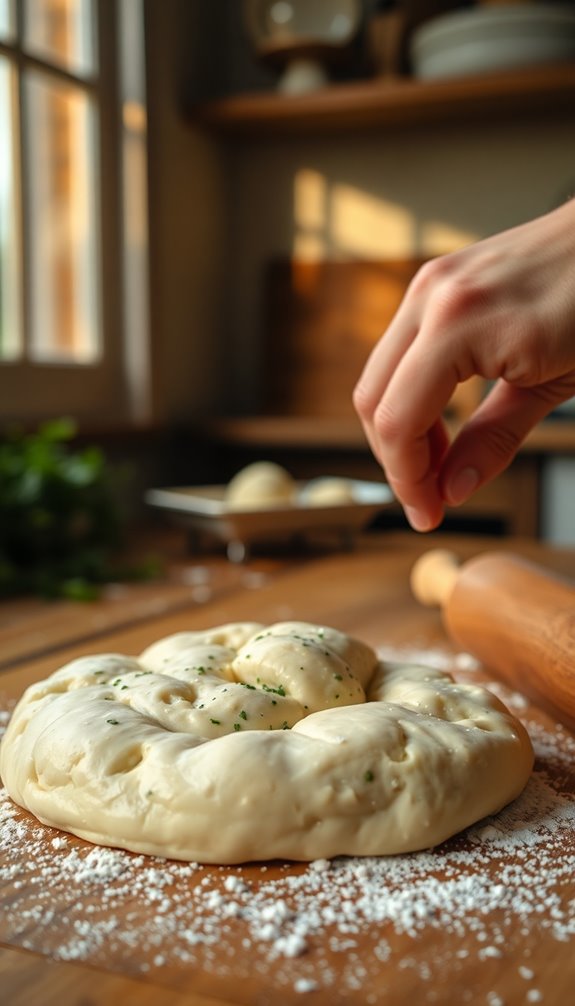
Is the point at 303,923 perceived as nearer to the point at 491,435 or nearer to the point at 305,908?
the point at 305,908

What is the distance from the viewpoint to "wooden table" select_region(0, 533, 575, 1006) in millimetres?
529

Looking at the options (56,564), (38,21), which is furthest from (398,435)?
(38,21)

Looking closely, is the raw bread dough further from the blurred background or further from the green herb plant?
the blurred background

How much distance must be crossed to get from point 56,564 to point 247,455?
116cm

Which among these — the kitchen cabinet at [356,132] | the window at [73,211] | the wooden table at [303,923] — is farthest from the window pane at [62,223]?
the wooden table at [303,923]

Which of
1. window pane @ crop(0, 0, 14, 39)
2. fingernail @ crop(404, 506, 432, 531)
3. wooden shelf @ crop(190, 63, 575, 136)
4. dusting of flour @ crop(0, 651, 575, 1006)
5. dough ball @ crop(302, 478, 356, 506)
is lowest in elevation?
dusting of flour @ crop(0, 651, 575, 1006)

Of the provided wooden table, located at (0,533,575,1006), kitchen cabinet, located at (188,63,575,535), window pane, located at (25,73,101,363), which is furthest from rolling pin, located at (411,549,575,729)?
window pane, located at (25,73,101,363)

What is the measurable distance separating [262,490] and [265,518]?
0.11 m

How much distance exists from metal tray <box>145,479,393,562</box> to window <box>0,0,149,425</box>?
1.78ft

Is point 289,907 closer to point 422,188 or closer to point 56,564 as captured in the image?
point 56,564

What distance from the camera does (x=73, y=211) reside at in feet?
7.88

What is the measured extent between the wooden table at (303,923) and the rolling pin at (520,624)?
0.36 ft

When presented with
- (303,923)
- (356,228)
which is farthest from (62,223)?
(303,923)

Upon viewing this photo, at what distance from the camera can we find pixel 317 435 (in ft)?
8.16
